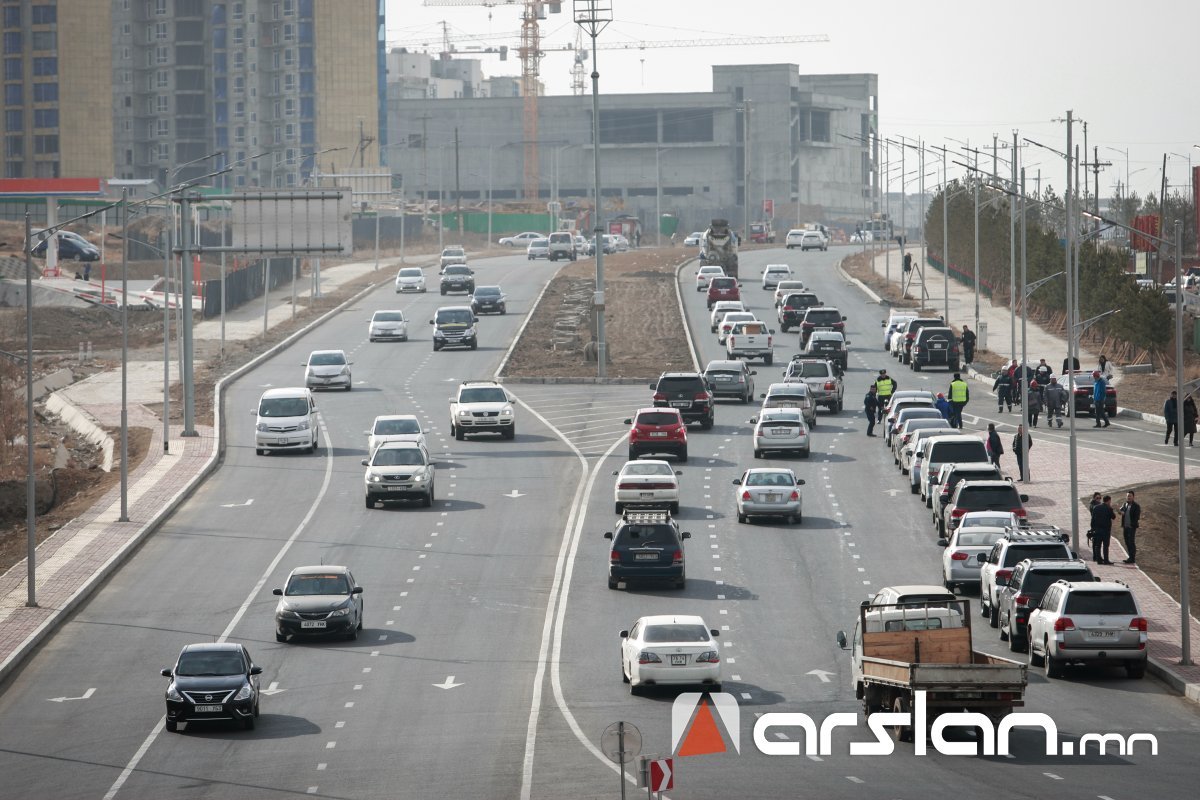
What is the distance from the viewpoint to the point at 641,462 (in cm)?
4481

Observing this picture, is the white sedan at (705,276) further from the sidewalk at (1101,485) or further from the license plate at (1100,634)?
the license plate at (1100,634)

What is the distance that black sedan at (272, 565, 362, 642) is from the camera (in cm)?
3306

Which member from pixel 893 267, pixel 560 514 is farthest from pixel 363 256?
pixel 560 514

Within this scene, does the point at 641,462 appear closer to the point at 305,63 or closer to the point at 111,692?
the point at 111,692

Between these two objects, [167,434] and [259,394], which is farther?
[259,394]

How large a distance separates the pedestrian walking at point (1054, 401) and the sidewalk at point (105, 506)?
2590 cm

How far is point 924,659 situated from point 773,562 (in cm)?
1310

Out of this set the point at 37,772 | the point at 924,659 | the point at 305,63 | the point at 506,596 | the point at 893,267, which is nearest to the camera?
the point at 37,772

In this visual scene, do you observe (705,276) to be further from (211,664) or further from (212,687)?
(212,687)

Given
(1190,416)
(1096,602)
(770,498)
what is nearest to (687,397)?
(770,498)

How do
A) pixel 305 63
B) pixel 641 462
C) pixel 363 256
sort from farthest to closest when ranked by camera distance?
1. pixel 305 63
2. pixel 363 256
3. pixel 641 462

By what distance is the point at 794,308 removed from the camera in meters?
85.5

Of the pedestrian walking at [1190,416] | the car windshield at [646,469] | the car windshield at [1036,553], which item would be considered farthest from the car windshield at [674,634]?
the pedestrian walking at [1190,416]

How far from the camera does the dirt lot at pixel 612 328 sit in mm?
73188
